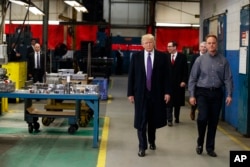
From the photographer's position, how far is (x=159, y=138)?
7262 millimetres

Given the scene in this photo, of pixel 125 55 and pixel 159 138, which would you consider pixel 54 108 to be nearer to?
pixel 159 138

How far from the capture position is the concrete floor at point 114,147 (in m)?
5.66

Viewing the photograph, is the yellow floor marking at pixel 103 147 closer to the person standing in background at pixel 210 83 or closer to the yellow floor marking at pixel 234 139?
the person standing in background at pixel 210 83

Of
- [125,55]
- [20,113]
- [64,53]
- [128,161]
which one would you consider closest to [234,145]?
[128,161]

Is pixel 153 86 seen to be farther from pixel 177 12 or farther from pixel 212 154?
pixel 177 12

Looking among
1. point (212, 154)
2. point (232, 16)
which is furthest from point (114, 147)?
point (232, 16)

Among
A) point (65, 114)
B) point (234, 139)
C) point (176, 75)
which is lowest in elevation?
point (234, 139)

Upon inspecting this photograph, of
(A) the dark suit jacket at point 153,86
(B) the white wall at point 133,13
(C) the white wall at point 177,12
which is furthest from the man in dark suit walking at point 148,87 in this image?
(C) the white wall at point 177,12

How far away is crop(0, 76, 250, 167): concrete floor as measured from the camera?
5656 mm

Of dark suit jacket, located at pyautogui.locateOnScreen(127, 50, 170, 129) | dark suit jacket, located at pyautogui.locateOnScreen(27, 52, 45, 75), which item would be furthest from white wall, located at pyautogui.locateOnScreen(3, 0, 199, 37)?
dark suit jacket, located at pyautogui.locateOnScreen(127, 50, 170, 129)

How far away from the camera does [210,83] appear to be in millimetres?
5859

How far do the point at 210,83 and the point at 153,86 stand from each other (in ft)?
2.60

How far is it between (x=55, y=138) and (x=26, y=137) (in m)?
0.49

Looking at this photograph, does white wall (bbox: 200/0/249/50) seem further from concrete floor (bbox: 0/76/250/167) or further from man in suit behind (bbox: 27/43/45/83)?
man in suit behind (bbox: 27/43/45/83)
